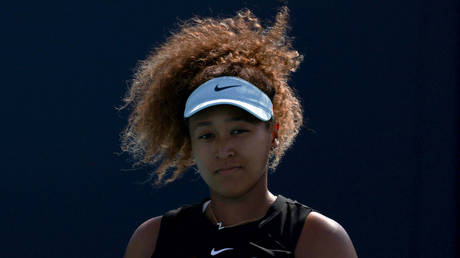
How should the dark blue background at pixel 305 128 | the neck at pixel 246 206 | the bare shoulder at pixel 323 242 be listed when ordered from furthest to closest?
the dark blue background at pixel 305 128 < the neck at pixel 246 206 < the bare shoulder at pixel 323 242

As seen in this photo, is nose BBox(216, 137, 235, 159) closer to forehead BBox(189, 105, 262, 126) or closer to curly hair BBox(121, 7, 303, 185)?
forehead BBox(189, 105, 262, 126)

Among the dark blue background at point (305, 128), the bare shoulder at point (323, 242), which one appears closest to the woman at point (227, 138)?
the bare shoulder at point (323, 242)

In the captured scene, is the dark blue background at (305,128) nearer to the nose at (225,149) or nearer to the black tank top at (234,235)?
the black tank top at (234,235)

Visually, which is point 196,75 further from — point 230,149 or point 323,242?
point 323,242

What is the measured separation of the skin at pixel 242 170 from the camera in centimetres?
197

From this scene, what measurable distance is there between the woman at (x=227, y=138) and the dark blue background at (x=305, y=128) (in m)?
1.22

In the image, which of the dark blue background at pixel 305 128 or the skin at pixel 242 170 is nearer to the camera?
the skin at pixel 242 170

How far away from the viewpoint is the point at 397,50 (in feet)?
12.0

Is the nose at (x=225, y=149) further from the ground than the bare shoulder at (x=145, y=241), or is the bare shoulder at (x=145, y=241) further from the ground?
the nose at (x=225, y=149)

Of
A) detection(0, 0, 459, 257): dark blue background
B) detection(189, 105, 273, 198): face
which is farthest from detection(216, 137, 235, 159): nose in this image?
detection(0, 0, 459, 257): dark blue background

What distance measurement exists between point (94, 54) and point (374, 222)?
185 cm

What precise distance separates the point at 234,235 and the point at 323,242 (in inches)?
11.3

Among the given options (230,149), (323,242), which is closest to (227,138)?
(230,149)

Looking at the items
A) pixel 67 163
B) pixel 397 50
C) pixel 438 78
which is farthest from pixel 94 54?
pixel 438 78
